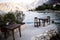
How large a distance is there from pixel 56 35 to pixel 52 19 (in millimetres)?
189

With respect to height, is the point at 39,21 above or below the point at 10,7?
below

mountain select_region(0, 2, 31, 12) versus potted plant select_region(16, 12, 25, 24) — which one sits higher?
mountain select_region(0, 2, 31, 12)

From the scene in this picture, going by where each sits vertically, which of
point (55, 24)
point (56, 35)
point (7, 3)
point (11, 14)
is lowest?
point (56, 35)

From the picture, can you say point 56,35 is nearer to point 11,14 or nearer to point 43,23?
point 43,23

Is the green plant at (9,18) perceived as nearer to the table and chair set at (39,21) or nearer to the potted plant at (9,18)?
the potted plant at (9,18)

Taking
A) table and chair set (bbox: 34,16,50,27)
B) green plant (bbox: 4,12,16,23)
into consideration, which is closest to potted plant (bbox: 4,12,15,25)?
green plant (bbox: 4,12,16,23)

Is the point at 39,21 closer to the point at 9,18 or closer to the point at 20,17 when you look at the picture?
the point at 20,17

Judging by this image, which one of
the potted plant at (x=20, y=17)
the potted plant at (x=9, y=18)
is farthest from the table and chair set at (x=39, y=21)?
the potted plant at (x=9, y=18)

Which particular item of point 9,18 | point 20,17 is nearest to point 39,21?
point 20,17

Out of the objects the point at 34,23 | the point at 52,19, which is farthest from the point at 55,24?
the point at 34,23

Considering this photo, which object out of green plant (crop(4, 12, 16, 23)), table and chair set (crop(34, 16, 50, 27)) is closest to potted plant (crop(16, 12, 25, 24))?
green plant (crop(4, 12, 16, 23))

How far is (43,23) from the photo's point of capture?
1.58 meters

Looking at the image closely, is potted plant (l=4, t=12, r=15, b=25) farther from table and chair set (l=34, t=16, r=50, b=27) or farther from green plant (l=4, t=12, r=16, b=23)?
table and chair set (l=34, t=16, r=50, b=27)

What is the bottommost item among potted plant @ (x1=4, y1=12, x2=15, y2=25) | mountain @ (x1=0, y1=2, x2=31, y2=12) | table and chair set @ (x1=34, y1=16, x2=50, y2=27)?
table and chair set @ (x1=34, y1=16, x2=50, y2=27)
